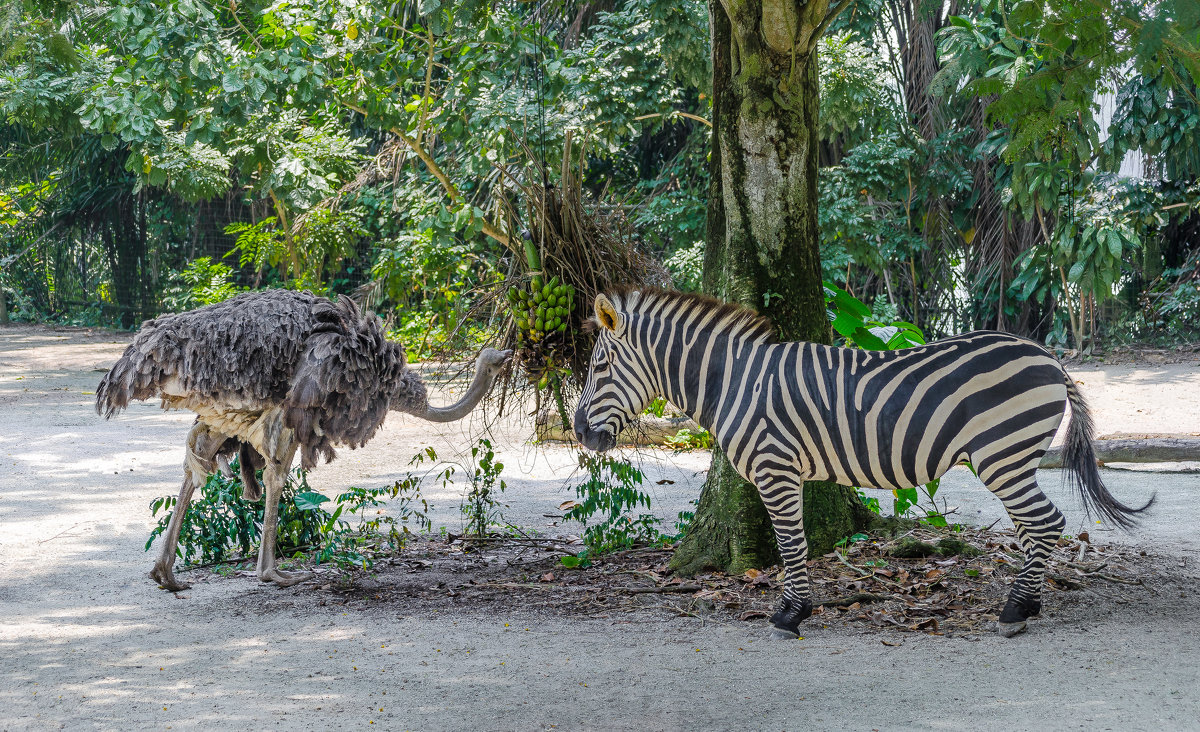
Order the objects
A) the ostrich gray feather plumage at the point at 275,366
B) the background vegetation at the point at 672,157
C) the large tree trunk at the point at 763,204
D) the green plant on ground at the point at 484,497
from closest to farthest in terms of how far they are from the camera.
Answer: the ostrich gray feather plumage at the point at 275,366 → the large tree trunk at the point at 763,204 → the green plant on ground at the point at 484,497 → the background vegetation at the point at 672,157

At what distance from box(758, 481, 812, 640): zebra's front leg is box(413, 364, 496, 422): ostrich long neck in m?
1.85

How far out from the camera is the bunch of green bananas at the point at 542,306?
5.42 meters

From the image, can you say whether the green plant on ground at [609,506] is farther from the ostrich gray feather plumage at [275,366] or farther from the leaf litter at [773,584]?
the ostrich gray feather plumage at [275,366]

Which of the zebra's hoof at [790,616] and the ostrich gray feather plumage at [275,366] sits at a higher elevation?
the ostrich gray feather plumage at [275,366]

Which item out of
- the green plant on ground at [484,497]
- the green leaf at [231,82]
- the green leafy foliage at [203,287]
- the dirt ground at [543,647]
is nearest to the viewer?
the dirt ground at [543,647]

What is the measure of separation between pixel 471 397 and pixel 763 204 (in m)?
Result: 2.04

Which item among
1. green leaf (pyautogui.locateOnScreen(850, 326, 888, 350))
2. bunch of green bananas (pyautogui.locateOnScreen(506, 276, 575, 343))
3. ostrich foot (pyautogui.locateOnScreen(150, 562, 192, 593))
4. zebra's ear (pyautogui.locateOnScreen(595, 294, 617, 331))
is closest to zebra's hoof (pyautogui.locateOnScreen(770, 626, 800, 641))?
zebra's ear (pyautogui.locateOnScreen(595, 294, 617, 331))

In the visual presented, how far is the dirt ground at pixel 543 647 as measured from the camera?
12.4 feet

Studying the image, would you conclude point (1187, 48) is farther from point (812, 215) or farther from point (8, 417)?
point (8, 417)

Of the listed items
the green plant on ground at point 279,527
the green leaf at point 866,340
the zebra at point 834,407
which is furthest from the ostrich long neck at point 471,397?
the green leaf at point 866,340

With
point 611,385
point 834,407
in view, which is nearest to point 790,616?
point 834,407

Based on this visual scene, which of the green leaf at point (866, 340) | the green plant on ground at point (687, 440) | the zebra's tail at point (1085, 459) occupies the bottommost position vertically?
the green plant on ground at point (687, 440)

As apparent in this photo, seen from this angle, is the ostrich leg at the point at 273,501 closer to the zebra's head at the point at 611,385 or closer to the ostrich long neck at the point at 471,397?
the ostrich long neck at the point at 471,397

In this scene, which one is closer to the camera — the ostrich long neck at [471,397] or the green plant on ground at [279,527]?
the ostrich long neck at [471,397]
